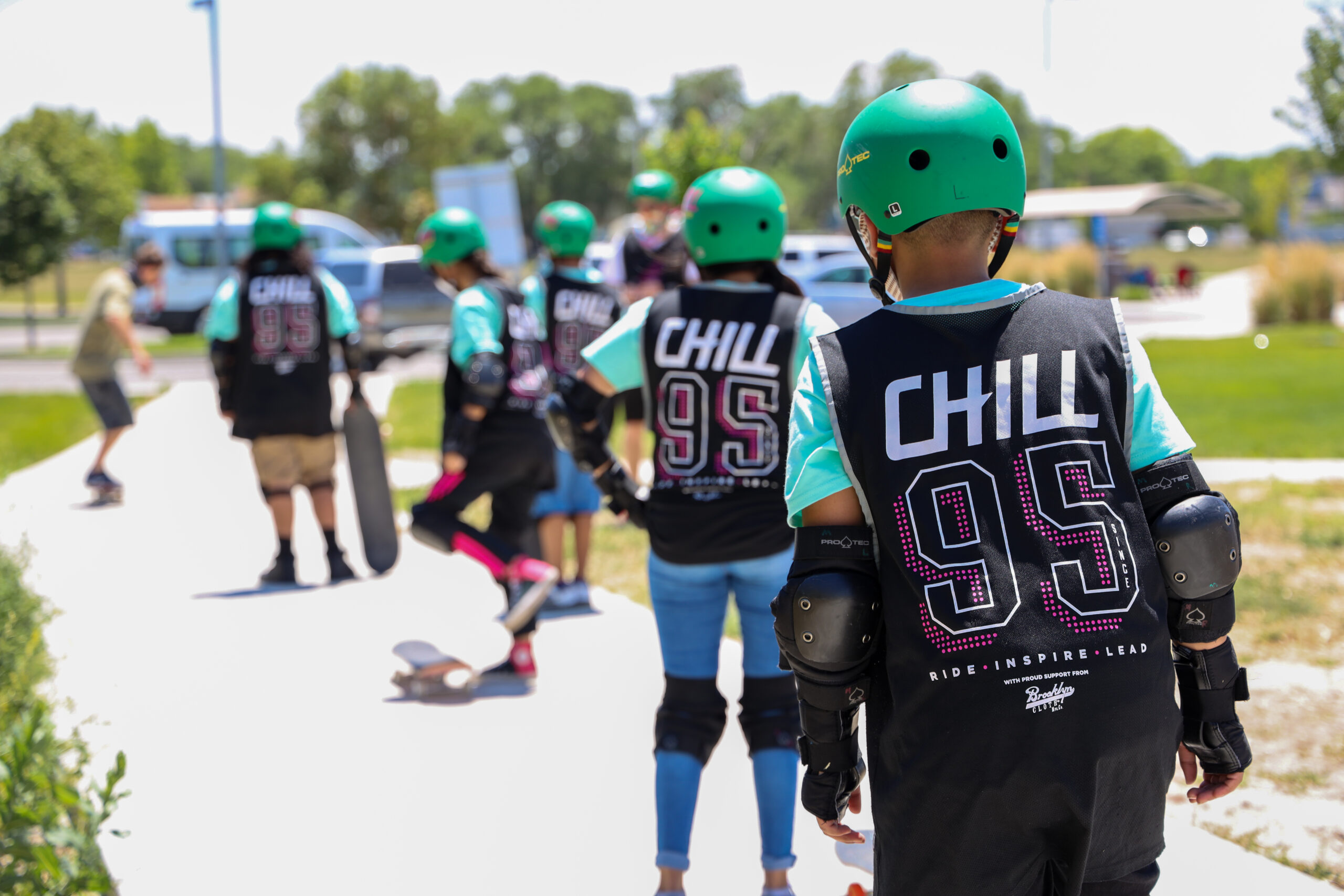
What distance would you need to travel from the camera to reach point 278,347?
6.59m

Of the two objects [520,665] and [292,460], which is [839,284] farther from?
[520,665]

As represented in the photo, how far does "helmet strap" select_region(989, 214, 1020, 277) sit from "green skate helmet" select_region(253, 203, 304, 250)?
521 cm

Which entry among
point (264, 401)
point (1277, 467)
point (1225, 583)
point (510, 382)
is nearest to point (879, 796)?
point (1225, 583)

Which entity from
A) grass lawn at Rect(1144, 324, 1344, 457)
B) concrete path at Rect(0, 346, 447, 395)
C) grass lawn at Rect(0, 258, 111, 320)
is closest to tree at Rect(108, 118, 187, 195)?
grass lawn at Rect(0, 258, 111, 320)

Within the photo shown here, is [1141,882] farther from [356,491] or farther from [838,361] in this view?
[356,491]

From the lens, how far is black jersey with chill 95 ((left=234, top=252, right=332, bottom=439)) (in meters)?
6.57

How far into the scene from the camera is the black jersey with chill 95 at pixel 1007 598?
5.87ft

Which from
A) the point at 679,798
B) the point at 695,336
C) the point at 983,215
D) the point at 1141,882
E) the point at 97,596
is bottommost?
the point at 97,596

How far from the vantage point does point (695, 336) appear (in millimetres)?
3180

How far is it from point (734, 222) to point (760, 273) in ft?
0.55

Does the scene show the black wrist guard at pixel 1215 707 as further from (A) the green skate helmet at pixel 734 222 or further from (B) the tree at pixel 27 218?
(B) the tree at pixel 27 218

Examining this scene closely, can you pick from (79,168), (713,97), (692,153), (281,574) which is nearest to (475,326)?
(281,574)

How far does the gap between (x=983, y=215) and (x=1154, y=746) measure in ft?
2.92

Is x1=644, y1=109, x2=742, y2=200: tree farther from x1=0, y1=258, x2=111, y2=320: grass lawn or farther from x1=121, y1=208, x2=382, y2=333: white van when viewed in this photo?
x1=0, y1=258, x2=111, y2=320: grass lawn
